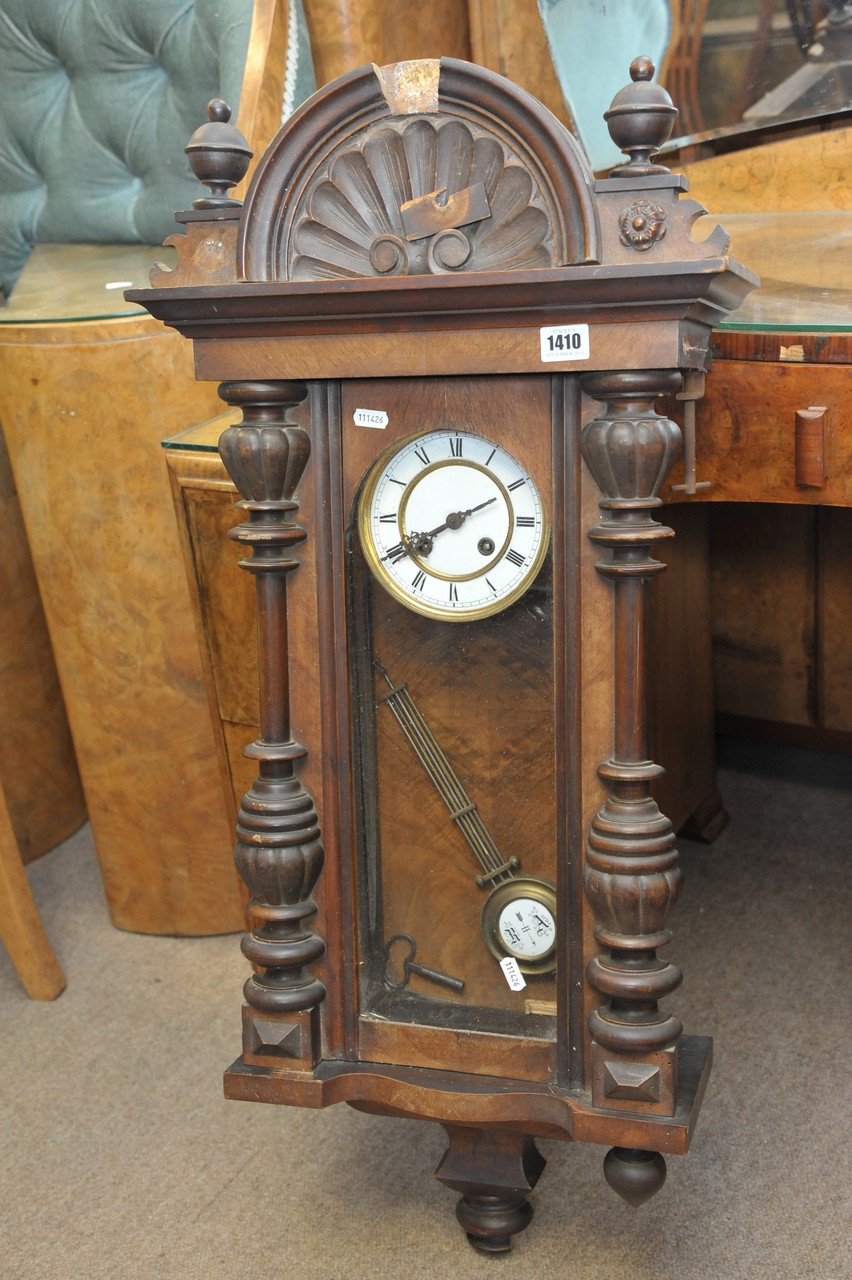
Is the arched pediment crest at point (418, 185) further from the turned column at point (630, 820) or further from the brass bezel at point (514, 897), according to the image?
the brass bezel at point (514, 897)

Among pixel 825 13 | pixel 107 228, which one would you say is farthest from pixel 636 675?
pixel 107 228

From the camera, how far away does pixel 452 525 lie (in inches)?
52.9

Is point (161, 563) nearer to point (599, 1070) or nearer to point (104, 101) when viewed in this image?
point (104, 101)

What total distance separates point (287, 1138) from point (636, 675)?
924mm

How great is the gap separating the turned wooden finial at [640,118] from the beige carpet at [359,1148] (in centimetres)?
118

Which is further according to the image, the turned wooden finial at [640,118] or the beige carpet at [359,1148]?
the beige carpet at [359,1148]

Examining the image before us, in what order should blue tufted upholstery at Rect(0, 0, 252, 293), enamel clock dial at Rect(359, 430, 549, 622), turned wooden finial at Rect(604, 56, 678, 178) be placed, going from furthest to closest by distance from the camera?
blue tufted upholstery at Rect(0, 0, 252, 293), enamel clock dial at Rect(359, 430, 549, 622), turned wooden finial at Rect(604, 56, 678, 178)

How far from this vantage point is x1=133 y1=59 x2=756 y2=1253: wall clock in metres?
1.23

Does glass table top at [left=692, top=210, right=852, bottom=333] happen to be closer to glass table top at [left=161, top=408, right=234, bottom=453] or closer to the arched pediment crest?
the arched pediment crest

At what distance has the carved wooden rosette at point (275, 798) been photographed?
4.42 feet

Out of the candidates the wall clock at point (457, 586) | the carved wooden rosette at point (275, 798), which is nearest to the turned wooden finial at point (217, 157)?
the wall clock at point (457, 586)

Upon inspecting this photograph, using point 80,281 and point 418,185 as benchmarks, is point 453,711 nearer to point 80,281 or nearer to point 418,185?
point 418,185

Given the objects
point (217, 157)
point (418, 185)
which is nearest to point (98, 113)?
point (217, 157)

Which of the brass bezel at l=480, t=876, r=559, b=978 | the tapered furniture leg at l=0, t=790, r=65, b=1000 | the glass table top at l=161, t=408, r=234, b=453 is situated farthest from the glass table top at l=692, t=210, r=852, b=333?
the tapered furniture leg at l=0, t=790, r=65, b=1000
